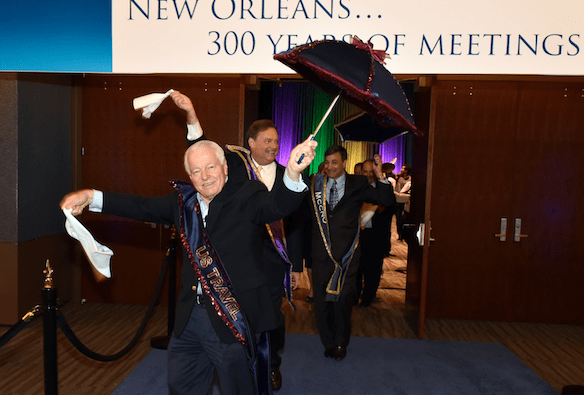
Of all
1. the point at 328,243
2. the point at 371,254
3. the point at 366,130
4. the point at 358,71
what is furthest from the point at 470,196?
the point at 358,71

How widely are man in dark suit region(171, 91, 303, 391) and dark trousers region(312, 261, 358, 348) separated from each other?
0.54 m

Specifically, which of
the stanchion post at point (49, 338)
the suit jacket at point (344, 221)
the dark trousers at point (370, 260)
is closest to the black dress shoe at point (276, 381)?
the suit jacket at point (344, 221)

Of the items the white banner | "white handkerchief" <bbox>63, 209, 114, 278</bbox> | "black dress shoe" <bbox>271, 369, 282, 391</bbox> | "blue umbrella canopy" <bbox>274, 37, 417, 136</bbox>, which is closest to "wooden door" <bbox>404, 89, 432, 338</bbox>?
"black dress shoe" <bbox>271, 369, 282, 391</bbox>

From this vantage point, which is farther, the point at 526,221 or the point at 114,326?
the point at 526,221

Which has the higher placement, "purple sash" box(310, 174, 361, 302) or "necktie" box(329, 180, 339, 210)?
"necktie" box(329, 180, 339, 210)

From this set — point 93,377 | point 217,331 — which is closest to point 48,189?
point 93,377

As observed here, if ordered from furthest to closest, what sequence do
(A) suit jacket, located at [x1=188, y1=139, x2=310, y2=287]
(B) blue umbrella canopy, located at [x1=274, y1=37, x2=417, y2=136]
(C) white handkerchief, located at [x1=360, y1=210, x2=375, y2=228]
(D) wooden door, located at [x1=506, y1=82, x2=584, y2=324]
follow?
(D) wooden door, located at [x1=506, y1=82, x2=584, y2=324]
(C) white handkerchief, located at [x1=360, y1=210, x2=375, y2=228]
(A) suit jacket, located at [x1=188, y1=139, x2=310, y2=287]
(B) blue umbrella canopy, located at [x1=274, y1=37, x2=417, y2=136]

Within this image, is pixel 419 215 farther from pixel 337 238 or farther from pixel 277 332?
pixel 277 332

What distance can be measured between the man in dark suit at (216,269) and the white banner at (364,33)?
1.78 feet

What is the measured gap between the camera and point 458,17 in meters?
2.21

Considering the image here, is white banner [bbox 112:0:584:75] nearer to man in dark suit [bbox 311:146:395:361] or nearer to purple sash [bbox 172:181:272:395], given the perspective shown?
purple sash [bbox 172:181:272:395]

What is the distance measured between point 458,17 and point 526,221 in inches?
126

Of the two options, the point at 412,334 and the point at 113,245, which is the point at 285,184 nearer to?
the point at 412,334

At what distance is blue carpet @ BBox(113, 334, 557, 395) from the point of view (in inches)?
127
